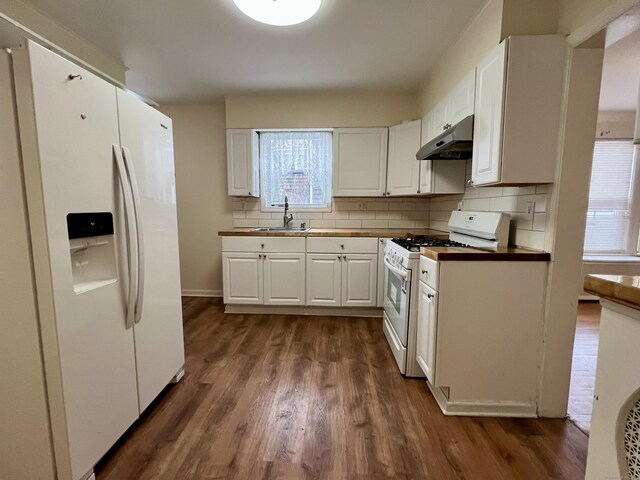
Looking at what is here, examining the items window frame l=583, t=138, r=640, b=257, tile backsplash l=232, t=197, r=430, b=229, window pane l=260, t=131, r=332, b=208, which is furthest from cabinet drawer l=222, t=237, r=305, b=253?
window frame l=583, t=138, r=640, b=257

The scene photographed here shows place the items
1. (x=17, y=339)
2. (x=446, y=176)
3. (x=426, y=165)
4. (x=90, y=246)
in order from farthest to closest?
(x=426, y=165)
(x=446, y=176)
(x=90, y=246)
(x=17, y=339)

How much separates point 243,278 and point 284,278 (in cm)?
46

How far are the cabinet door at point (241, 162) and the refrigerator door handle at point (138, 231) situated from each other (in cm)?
197

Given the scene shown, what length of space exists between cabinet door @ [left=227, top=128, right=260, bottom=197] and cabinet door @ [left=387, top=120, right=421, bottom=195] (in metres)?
1.58

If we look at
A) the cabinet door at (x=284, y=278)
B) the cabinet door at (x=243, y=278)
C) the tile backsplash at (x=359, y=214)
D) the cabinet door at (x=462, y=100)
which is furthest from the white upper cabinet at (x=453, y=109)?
the cabinet door at (x=243, y=278)

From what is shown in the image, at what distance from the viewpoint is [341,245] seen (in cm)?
310

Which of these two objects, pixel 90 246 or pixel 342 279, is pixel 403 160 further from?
pixel 90 246

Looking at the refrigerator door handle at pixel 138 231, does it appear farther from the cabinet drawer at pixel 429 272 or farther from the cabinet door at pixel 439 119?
the cabinet door at pixel 439 119

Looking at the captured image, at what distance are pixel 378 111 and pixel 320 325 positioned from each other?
2.46 meters

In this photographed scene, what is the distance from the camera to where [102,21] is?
2.06 m

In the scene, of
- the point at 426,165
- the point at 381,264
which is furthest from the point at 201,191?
the point at 426,165

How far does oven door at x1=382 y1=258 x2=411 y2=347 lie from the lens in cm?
206

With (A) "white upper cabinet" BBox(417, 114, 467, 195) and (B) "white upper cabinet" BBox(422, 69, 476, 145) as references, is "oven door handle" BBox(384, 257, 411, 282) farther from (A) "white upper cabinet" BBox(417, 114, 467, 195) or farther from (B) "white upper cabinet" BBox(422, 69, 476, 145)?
(B) "white upper cabinet" BBox(422, 69, 476, 145)

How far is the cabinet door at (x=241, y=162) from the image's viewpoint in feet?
11.2
